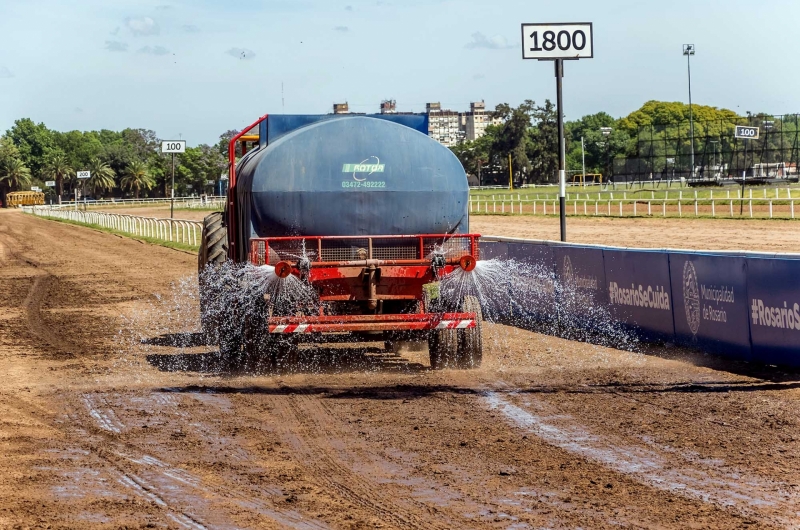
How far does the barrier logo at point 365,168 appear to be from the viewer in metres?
11.6

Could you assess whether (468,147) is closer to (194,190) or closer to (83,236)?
(194,190)

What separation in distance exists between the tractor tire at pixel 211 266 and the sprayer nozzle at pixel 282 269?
7.82 feet

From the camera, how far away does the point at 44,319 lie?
17.7 m

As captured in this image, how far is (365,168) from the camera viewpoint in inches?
460

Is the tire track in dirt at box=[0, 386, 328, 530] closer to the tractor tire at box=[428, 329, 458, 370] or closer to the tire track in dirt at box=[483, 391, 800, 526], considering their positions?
the tire track in dirt at box=[483, 391, 800, 526]

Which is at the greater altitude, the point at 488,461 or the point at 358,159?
the point at 358,159

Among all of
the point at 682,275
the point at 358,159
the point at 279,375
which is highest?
the point at 358,159

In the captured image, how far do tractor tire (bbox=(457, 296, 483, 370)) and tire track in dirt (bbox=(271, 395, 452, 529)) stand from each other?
2.60 m

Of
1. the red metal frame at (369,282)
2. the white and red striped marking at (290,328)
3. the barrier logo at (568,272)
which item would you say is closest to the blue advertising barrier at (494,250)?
the barrier logo at (568,272)

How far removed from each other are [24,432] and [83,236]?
4358cm

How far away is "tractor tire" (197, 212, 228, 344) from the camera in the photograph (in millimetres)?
13500

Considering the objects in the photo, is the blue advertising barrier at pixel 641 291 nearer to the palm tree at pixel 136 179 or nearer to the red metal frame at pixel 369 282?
the red metal frame at pixel 369 282

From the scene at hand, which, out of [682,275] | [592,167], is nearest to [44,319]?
[682,275]

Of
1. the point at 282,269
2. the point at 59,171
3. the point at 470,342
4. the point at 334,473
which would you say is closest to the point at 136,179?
the point at 59,171
